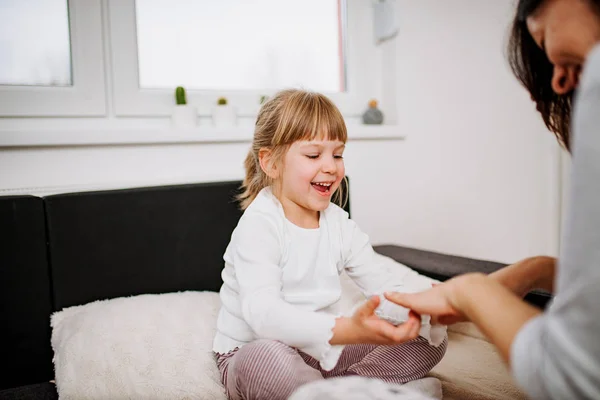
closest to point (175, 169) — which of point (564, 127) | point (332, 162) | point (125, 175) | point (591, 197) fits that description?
point (125, 175)

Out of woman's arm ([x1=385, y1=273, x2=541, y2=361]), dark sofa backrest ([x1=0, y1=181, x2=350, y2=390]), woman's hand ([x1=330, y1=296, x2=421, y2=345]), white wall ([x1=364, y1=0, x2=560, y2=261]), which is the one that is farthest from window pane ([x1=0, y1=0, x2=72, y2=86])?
woman's arm ([x1=385, y1=273, x2=541, y2=361])

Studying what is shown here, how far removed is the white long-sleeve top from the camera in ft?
3.09

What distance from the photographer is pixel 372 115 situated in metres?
2.13

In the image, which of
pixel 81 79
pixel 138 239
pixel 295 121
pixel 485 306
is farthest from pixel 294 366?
pixel 81 79

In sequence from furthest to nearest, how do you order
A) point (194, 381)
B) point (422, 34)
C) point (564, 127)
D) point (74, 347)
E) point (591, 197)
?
1. point (422, 34)
2. point (74, 347)
3. point (194, 381)
4. point (564, 127)
5. point (591, 197)

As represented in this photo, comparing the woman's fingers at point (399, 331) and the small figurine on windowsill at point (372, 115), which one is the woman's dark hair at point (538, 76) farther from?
the small figurine on windowsill at point (372, 115)

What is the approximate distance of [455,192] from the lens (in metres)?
2.35

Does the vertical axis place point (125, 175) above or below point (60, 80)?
below

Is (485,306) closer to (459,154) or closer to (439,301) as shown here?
(439,301)

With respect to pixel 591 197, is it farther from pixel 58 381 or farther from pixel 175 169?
pixel 175 169

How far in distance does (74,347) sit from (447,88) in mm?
1808

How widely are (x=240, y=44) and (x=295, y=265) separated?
3.67ft

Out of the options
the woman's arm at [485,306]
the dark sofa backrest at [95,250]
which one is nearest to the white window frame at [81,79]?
the dark sofa backrest at [95,250]

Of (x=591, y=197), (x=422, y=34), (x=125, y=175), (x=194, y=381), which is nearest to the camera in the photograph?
(x=591, y=197)
